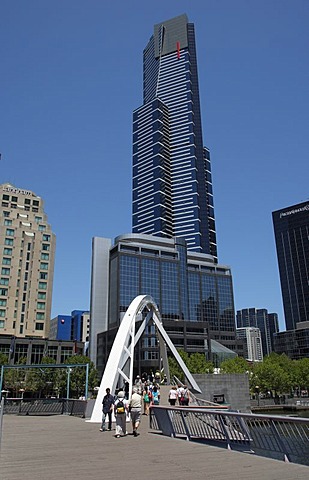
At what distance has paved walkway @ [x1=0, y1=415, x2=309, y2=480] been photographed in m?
8.95

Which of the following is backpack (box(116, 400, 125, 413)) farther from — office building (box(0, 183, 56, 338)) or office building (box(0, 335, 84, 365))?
office building (box(0, 183, 56, 338))

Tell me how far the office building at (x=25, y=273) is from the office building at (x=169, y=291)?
27099mm

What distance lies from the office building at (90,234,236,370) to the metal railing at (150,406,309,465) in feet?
303

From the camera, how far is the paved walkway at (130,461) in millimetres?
8945

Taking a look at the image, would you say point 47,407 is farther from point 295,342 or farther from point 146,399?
point 295,342

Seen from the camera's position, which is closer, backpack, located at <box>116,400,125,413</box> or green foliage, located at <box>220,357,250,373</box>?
backpack, located at <box>116,400,125,413</box>

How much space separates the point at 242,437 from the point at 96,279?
116797mm

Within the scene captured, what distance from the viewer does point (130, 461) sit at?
421 inches

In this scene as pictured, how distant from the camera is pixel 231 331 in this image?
138 m

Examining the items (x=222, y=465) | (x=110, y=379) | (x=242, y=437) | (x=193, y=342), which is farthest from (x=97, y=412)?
(x=193, y=342)

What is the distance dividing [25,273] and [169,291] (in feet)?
163

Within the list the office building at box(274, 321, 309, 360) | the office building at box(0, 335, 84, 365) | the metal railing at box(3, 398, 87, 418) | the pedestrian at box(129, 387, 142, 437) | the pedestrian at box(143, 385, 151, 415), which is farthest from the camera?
the office building at box(274, 321, 309, 360)

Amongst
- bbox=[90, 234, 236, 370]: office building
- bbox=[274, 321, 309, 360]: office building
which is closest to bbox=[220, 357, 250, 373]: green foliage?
bbox=[90, 234, 236, 370]: office building

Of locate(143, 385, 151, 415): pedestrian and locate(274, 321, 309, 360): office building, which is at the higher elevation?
locate(274, 321, 309, 360): office building
